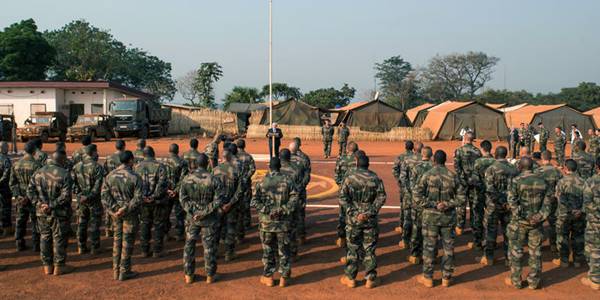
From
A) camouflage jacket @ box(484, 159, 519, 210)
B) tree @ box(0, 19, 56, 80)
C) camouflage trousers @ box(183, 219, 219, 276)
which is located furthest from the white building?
camouflage jacket @ box(484, 159, 519, 210)

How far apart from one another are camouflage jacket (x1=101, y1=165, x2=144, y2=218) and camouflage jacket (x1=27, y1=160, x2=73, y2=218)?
2.12ft

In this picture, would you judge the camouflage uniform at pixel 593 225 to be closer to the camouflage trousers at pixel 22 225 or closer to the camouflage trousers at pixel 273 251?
the camouflage trousers at pixel 273 251

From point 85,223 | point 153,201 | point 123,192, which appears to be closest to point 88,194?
point 85,223

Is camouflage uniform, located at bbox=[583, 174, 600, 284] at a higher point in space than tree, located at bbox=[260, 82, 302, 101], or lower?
lower

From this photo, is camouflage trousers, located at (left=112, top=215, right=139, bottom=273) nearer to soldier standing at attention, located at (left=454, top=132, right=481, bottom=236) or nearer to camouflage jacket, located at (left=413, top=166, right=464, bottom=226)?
camouflage jacket, located at (left=413, top=166, right=464, bottom=226)

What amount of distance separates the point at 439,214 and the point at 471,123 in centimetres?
3006

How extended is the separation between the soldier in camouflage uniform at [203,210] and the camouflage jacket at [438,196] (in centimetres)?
298

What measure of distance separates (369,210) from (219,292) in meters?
2.41

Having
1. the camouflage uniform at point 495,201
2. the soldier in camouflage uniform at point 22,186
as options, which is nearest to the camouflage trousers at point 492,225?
the camouflage uniform at point 495,201

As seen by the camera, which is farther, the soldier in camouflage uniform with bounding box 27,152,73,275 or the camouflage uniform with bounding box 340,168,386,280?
the soldier in camouflage uniform with bounding box 27,152,73,275

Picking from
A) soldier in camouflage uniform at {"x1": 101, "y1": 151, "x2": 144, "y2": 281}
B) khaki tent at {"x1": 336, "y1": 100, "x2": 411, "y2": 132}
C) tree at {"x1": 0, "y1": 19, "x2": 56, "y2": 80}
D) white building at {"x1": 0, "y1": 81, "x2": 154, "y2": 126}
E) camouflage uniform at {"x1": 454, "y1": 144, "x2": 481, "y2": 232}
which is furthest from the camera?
tree at {"x1": 0, "y1": 19, "x2": 56, "y2": 80}

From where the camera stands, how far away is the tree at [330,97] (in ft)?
205

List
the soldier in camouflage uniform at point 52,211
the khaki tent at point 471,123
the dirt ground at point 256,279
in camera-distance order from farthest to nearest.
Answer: the khaki tent at point 471,123, the soldier in camouflage uniform at point 52,211, the dirt ground at point 256,279

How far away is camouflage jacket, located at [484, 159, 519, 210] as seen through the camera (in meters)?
7.50
